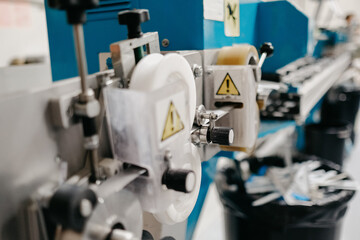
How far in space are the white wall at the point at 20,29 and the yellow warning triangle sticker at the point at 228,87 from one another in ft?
6.35

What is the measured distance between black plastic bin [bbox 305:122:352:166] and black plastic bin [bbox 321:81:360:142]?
0.38 meters

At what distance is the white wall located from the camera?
2277mm

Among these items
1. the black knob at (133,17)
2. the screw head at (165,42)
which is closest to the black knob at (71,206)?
the black knob at (133,17)

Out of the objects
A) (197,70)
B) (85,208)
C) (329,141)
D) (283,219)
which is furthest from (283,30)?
(329,141)

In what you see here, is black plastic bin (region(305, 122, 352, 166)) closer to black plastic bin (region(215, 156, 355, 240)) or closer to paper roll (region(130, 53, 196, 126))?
black plastic bin (region(215, 156, 355, 240))

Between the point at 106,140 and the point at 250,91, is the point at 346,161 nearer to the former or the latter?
the point at 250,91

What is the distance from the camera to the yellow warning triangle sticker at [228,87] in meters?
0.72

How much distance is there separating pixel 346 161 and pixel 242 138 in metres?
2.67

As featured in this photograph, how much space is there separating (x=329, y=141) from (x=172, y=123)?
97.0 inches

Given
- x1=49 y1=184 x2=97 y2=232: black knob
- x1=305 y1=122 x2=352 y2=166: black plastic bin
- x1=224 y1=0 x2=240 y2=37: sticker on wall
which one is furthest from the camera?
x1=305 y1=122 x2=352 y2=166: black plastic bin

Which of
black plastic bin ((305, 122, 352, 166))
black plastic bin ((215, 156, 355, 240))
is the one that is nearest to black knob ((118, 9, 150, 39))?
black plastic bin ((215, 156, 355, 240))

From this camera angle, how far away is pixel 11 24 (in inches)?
92.1

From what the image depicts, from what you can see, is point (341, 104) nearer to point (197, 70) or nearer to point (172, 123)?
point (197, 70)

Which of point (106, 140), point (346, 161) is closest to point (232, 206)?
point (106, 140)
